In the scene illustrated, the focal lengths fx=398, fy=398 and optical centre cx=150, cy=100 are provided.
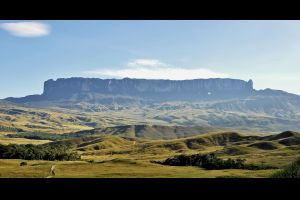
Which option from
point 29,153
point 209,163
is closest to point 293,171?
point 209,163

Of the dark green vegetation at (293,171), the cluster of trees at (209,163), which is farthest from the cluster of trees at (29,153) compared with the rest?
the dark green vegetation at (293,171)

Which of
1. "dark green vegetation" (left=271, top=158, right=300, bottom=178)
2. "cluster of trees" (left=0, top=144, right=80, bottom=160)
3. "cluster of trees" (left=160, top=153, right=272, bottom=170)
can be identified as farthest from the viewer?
"cluster of trees" (left=0, top=144, right=80, bottom=160)

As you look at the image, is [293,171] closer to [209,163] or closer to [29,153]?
[209,163]

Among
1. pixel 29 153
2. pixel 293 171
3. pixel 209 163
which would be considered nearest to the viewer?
pixel 293 171

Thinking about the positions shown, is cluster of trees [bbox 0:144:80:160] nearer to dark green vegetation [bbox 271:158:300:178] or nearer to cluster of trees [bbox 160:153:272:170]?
cluster of trees [bbox 160:153:272:170]

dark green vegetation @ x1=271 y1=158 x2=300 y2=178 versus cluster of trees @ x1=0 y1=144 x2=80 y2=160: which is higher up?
dark green vegetation @ x1=271 y1=158 x2=300 y2=178

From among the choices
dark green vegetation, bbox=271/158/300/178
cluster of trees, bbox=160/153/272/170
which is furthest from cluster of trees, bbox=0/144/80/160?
dark green vegetation, bbox=271/158/300/178

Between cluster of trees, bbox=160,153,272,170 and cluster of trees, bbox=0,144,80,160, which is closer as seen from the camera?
cluster of trees, bbox=160,153,272,170

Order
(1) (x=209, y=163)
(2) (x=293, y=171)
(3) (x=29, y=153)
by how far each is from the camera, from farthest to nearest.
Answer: (3) (x=29, y=153)
(1) (x=209, y=163)
(2) (x=293, y=171)

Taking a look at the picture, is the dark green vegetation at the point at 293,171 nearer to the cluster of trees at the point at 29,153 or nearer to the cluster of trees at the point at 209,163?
the cluster of trees at the point at 209,163

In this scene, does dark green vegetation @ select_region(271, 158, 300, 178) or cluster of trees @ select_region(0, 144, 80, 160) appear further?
cluster of trees @ select_region(0, 144, 80, 160)

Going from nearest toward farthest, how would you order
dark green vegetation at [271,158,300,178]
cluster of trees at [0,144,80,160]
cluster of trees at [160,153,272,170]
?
dark green vegetation at [271,158,300,178]
cluster of trees at [160,153,272,170]
cluster of trees at [0,144,80,160]
